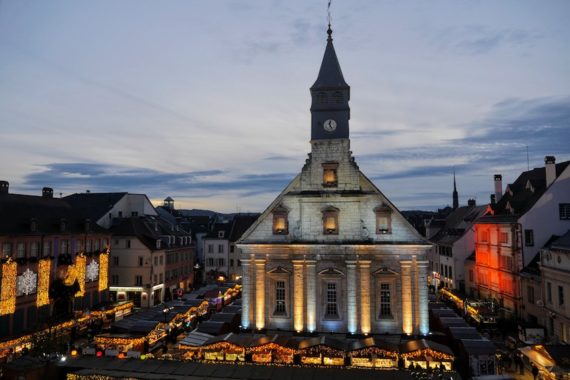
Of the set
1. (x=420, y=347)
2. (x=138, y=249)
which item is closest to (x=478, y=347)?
(x=420, y=347)

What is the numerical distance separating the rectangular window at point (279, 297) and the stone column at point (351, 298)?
5544 millimetres

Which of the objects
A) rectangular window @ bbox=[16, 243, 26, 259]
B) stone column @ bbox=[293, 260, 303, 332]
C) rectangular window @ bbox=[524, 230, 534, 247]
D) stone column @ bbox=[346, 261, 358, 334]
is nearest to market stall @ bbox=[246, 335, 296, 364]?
stone column @ bbox=[293, 260, 303, 332]

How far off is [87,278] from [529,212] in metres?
49.3

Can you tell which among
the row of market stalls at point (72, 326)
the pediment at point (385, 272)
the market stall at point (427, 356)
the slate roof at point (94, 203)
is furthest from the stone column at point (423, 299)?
the slate roof at point (94, 203)

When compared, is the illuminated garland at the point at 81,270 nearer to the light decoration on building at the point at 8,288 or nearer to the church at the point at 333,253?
the light decoration on building at the point at 8,288

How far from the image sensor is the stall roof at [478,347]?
30772mm

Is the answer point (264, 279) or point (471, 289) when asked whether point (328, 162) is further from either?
point (471, 289)

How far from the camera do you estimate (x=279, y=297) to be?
39.9m

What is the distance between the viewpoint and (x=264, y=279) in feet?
131

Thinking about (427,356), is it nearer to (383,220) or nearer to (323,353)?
(323,353)

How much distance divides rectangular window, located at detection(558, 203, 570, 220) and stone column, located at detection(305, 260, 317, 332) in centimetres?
2562

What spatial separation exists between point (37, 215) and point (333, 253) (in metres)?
31.8

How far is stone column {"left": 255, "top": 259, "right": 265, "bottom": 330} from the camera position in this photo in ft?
130

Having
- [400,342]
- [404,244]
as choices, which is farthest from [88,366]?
[404,244]
